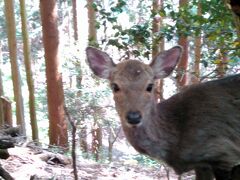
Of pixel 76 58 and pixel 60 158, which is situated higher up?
pixel 76 58

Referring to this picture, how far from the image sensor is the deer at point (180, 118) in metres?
3.87

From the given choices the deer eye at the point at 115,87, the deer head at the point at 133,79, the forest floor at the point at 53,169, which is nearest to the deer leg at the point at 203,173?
the deer head at the point at 133,79

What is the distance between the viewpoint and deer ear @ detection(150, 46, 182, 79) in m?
4.27

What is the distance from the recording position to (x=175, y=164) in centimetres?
401

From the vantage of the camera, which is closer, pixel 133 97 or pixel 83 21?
pixel 133 97

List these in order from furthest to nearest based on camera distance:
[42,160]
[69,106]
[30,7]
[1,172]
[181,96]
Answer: [30,7]
[69,106]
[42,160]
[181,96]
[1,172]

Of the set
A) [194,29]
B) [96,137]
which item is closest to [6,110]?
[96,137]

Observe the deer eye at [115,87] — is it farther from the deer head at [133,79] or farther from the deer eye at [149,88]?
the deer eye at [149,88]

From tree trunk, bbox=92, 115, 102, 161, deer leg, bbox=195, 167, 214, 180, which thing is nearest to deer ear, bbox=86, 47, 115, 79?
deer leg, bbox=195, 167, 214, 180

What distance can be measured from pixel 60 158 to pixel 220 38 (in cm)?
309

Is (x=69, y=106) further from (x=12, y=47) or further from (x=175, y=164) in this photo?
(x=175, y=164)

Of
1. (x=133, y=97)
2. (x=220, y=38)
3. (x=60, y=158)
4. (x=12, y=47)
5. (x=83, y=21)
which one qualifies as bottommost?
(x=60, y=158)

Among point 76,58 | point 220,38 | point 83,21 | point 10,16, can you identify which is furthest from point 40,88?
point 220,38

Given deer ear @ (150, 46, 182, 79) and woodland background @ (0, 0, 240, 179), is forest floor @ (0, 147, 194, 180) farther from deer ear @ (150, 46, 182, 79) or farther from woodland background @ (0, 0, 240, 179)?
deer ear @ (150, 46, 182, 79)
